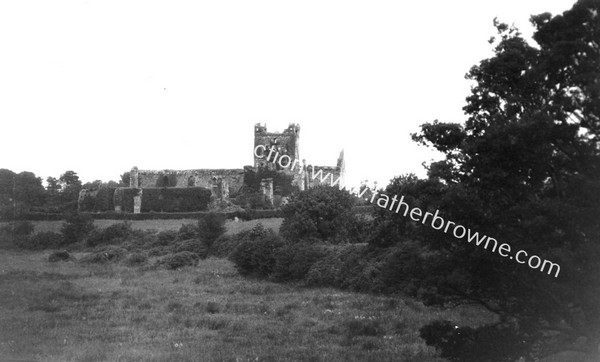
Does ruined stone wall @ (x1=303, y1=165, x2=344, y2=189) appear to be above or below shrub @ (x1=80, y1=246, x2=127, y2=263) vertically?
above

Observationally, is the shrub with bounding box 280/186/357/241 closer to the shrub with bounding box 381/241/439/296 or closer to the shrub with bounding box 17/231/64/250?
the shrub with bounding box 381/241/439/296

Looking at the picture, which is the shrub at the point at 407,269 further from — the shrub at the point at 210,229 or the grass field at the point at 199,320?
the shrub at the point at 210,229

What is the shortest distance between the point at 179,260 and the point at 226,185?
27.5m

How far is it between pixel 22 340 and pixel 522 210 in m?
10.8

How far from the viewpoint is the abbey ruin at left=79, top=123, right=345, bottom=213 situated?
185ft

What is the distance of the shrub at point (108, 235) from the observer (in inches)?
1668

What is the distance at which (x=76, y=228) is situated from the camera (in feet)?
142

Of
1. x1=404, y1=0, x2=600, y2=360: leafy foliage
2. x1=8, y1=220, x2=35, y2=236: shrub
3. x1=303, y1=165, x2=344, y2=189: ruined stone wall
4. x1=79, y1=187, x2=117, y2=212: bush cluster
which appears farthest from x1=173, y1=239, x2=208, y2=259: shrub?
x1=404, y1=0, x2=600, y2=360: leafy foliage

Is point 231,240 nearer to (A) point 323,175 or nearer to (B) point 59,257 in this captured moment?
(B) point 59,257

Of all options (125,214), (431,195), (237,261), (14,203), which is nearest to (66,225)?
(125,214)

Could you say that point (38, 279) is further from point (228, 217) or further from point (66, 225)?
point (228, 217)

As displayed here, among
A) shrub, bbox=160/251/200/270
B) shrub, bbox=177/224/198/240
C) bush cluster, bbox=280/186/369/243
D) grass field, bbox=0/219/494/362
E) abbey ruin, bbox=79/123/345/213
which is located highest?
abbey ruin, bbox=79/123/345/213

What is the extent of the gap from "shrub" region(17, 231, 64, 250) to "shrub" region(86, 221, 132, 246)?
2.28m

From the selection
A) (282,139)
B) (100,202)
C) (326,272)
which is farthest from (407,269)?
(282,139)
